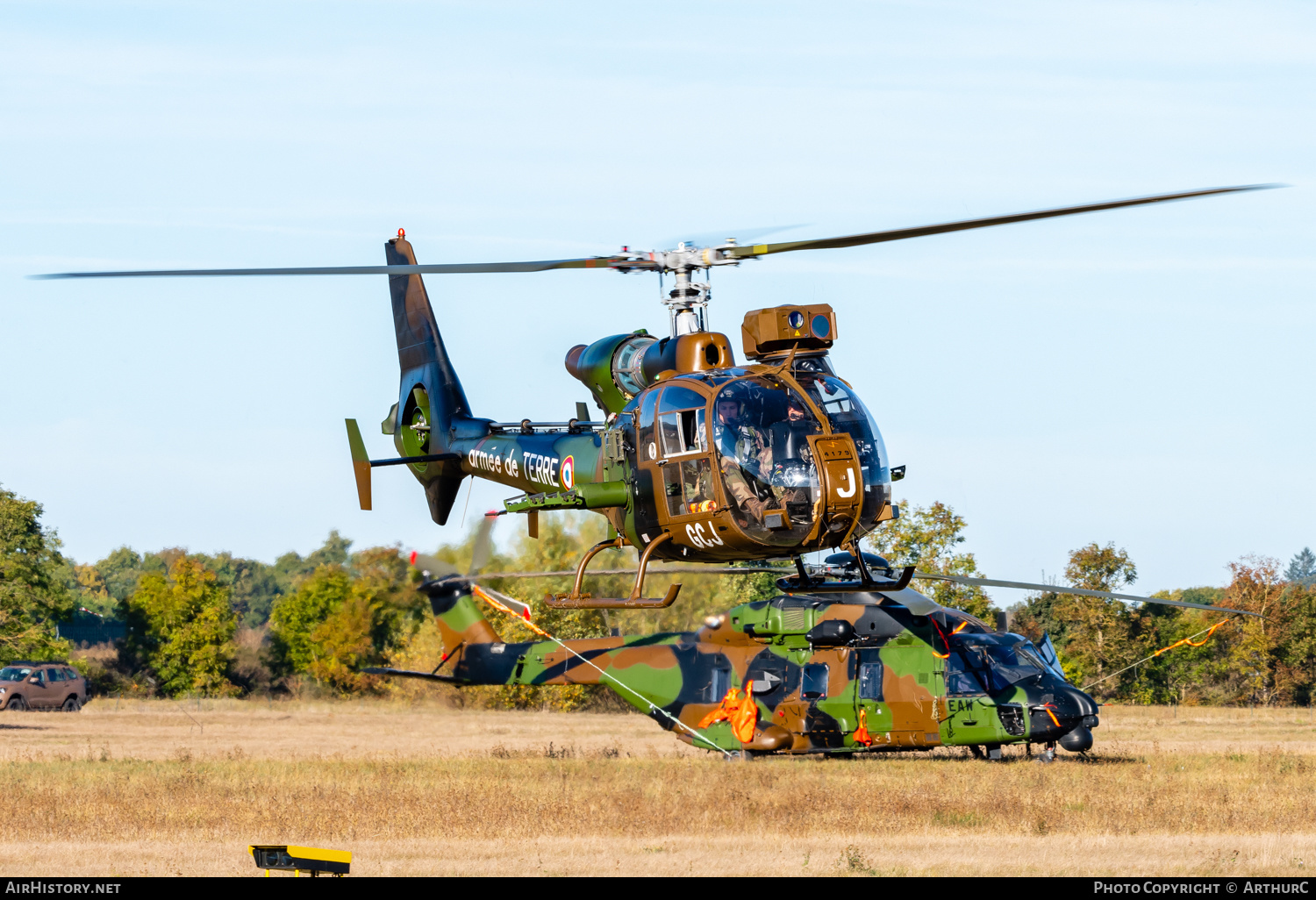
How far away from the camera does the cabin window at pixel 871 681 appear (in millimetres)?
23391

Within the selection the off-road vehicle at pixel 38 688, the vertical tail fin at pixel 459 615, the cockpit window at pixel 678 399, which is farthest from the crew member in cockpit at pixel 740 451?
the off-road vehicle at pixel 38 688

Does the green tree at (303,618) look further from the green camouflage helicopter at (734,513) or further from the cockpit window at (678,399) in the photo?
the cockpit window at (678,399)

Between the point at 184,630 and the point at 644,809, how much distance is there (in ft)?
125

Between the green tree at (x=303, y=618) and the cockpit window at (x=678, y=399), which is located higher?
the cockpit window at (x=678, y=399)

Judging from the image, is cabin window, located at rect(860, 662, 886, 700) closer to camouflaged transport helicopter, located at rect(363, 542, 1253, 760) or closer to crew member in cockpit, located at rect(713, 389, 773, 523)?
camouflaged transport helicopter, located at rect(363, 542, 1253, 760)

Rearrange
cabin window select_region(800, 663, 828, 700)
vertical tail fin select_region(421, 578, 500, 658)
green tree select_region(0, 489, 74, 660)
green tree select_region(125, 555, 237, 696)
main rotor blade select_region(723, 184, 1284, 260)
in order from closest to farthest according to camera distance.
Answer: main rotor blade select_region(723, 184, 1284, 260)
cabin window select_region(800, 663, 828, 700)
vertical tail fin select_region(421, 578, 500, 658)
green tree select_region(0, 489, 74, 660)
green tree select_region(125, 555, 237, 696)

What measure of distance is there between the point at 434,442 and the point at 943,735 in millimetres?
9222

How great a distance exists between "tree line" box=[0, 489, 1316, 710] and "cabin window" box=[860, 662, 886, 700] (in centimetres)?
990

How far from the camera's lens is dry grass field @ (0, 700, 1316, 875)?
14836mm

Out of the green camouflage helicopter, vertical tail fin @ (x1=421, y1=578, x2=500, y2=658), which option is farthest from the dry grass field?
vertical tail fin @ (x1=421, y1=578, x2=500, y2=658)

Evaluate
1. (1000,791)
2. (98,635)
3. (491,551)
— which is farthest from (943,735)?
(98,635)

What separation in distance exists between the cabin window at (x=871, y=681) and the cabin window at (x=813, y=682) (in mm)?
620

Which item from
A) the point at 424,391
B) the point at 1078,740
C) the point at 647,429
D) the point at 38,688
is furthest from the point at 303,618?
the point at 647,429
